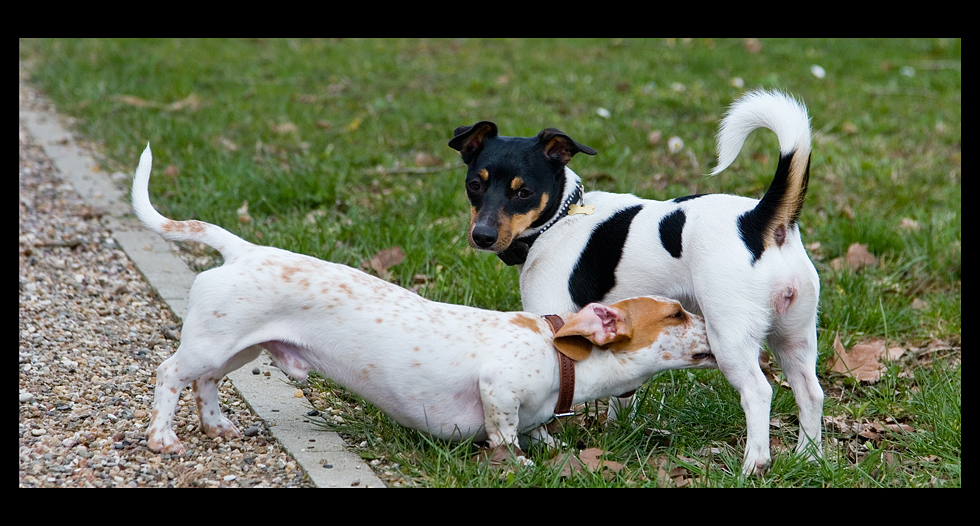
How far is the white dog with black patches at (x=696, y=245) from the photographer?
3215mm

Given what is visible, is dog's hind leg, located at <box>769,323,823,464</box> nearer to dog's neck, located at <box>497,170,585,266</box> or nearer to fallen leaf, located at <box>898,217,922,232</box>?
dog's neck, located at <box>497,170,585,266</box>

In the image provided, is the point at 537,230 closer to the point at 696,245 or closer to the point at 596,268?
the point at 596,268

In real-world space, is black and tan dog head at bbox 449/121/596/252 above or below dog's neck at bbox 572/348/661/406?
above

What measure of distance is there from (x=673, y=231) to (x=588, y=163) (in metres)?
3.41

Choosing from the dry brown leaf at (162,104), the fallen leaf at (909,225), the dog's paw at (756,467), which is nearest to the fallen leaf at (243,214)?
the dry brown leaf at (162,104)

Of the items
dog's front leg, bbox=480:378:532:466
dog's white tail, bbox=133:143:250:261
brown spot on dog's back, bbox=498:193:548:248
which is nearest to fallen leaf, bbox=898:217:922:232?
brown spot on dog's back, bbox=498:193:548:248

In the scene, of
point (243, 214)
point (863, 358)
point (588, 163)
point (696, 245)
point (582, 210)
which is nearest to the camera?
point (696, 245)

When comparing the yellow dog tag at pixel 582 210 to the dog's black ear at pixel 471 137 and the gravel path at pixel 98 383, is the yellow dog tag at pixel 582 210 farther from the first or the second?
the gravel path at pixel 98 383

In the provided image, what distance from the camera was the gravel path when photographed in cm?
308

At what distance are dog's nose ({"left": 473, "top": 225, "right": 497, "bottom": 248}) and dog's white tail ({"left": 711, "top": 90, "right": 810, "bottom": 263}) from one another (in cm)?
88

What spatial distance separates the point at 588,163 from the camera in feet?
22.3

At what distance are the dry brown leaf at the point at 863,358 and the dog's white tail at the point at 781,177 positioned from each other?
4.01 feet

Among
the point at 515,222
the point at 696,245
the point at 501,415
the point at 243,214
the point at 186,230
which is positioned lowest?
the point at 243,214

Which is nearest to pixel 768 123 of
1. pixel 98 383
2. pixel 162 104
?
pixel 98 383
